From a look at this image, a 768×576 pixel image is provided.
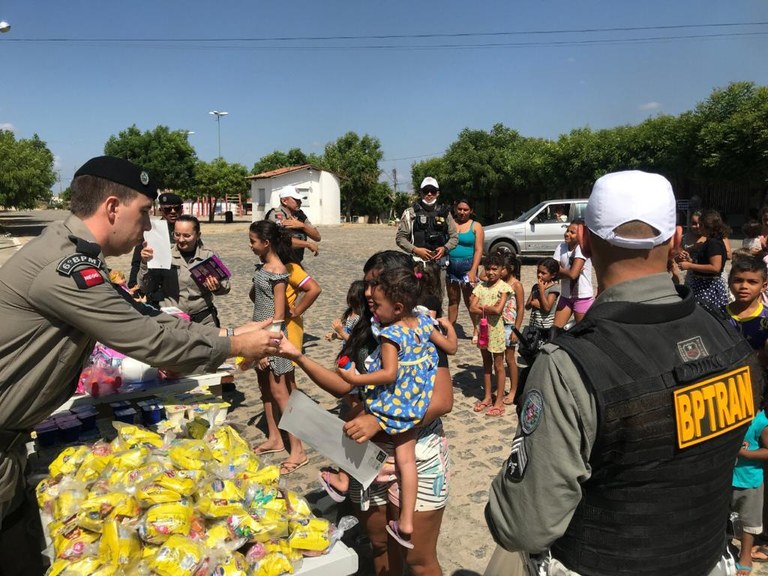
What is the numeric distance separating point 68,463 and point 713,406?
9.02 feet

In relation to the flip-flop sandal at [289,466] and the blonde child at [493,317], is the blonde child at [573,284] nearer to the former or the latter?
the blonde child at [493,317]

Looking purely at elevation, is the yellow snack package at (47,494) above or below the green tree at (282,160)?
below

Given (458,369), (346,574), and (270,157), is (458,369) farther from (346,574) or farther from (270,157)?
(270,157)

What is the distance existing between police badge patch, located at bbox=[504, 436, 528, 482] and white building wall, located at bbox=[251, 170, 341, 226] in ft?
147

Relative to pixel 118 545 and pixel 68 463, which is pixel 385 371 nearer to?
pixel 118 545

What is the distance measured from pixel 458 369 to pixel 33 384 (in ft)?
18.7

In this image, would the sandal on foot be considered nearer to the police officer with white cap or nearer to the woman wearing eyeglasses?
the police officer with white cap

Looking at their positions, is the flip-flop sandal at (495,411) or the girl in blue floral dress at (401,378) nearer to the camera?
the girl in blue floral dress at (401,378)

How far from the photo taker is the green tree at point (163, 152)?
4266 centimetres

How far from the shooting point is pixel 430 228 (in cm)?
797

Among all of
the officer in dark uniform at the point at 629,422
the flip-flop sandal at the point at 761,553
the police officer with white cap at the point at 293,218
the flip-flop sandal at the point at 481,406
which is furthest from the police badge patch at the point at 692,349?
the police officer with white cap at the point at 293,218

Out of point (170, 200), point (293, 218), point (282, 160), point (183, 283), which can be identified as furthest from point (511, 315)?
point (282, 160)

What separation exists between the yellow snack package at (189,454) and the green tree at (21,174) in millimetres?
40356

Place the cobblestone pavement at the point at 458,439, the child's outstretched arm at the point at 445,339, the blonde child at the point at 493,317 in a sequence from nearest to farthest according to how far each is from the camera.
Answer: the child's outstretched arm at the point at 445,339 < the cobblestone pavement at the point at 458,439 < the blonde child at the point at 493,317
